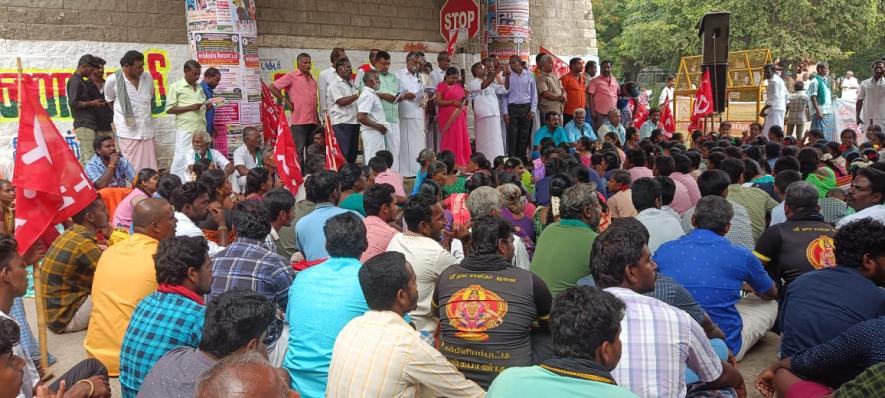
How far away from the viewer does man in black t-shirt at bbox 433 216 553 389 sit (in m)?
3.34

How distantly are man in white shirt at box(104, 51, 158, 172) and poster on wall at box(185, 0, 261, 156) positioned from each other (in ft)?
2.46

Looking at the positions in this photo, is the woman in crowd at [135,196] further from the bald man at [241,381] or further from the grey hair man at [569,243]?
the bald man at [241,381]

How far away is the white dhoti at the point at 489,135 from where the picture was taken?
1126 centimetres

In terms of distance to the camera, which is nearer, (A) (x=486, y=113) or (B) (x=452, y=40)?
(A) (x=486, y=113)

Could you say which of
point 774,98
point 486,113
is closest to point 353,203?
point 486,113

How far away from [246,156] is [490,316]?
566 cm

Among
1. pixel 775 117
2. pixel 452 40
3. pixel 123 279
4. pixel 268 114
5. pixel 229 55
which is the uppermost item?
pixel 452 40

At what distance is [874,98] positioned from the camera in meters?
12.7

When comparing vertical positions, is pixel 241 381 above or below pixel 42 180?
below

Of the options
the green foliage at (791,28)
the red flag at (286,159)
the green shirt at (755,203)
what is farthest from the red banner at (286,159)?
the green foliage at (791,28)

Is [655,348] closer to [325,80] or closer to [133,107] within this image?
[133,107]

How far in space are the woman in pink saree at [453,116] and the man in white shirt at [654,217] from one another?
573 centimetres

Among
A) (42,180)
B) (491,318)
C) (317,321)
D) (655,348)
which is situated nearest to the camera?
(655,348)

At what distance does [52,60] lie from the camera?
28.3ft
